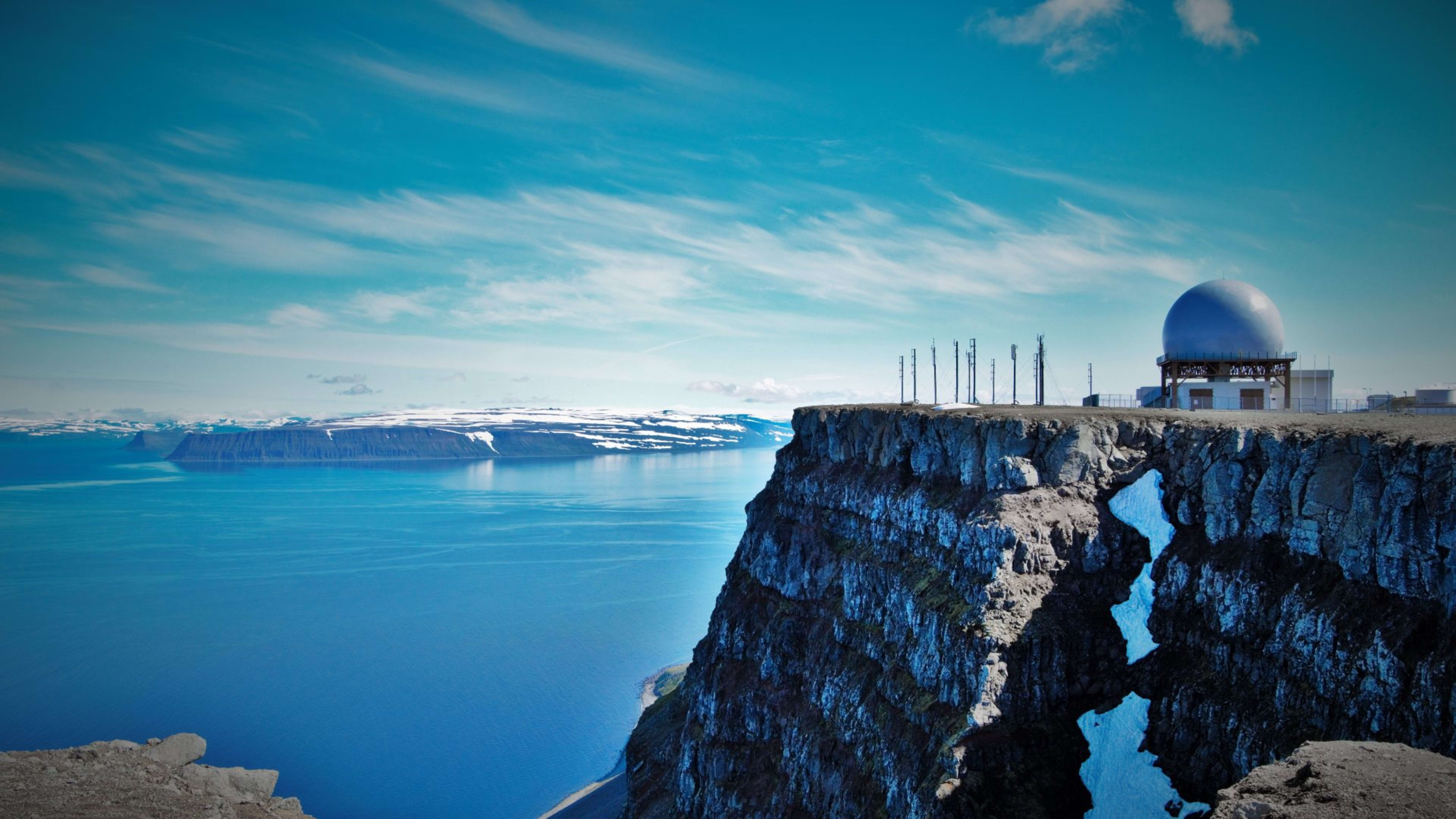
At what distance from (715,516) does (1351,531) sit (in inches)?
6634

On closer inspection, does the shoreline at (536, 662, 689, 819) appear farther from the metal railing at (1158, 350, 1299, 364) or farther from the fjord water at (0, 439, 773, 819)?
the metal railing at (1158, 350, 1299, 364)

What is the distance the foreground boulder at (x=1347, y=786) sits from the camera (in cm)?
1917

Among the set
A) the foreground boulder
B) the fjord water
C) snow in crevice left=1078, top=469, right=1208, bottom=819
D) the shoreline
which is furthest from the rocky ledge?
the foreground boulder

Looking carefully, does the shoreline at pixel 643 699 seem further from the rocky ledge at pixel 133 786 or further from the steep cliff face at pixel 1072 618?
the rocky ledge at pixel 133 786

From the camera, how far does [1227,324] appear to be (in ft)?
195

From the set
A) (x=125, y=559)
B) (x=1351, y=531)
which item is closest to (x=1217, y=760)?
(x=1351, y=531)

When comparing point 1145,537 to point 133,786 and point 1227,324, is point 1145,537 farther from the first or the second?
point 133,786

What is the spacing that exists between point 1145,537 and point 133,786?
6511 cm

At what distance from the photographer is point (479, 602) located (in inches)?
4695

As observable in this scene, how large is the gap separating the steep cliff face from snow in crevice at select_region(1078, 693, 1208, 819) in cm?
45

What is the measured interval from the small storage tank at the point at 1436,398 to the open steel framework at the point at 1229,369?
765 centimetres

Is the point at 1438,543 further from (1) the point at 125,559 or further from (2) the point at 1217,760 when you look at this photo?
(1) the point at 125,559

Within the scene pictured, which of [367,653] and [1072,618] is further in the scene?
[367,653]

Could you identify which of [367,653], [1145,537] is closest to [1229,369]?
[1145,537]
